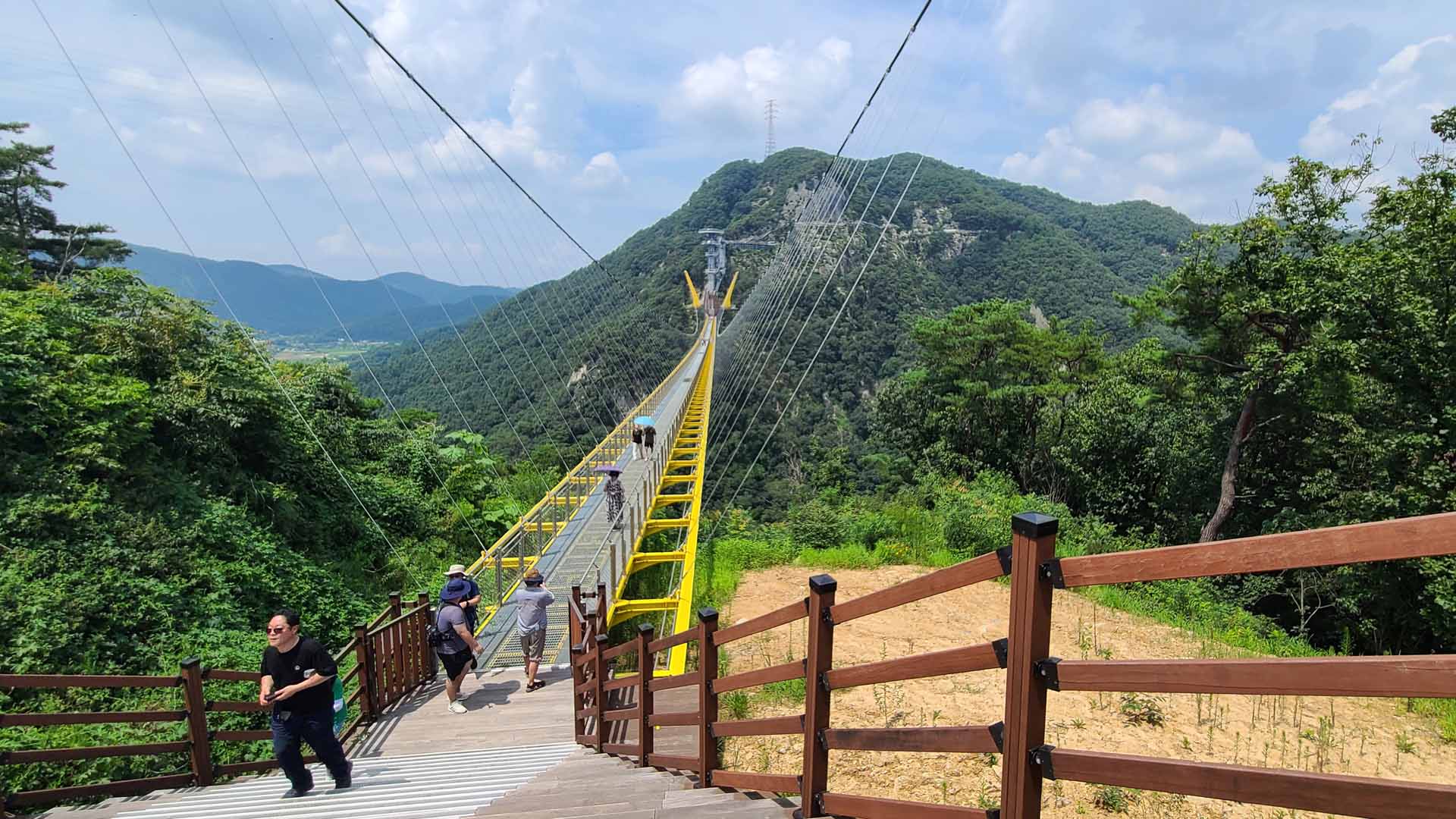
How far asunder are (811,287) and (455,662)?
46.2 m

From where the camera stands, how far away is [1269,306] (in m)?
10.5

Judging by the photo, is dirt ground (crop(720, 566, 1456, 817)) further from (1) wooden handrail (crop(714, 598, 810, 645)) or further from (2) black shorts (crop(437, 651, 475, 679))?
(2) black shorts (crop(437, 651, 475, 679))

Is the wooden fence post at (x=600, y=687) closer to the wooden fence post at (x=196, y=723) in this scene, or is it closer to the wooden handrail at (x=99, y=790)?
the wooden fence post at (x=196, y=723)

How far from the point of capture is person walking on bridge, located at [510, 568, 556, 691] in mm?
5340

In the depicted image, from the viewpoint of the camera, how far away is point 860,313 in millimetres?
50688

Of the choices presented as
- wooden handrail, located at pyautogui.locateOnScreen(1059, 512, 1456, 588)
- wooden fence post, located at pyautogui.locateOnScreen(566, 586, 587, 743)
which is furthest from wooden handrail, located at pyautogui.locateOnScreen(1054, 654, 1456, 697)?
wooden fence post, located at pyautogui.locateOnScreen(566, 586, 587, 743)

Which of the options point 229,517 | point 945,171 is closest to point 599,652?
point 229,517

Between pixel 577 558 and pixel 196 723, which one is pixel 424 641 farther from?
pixel 577 558

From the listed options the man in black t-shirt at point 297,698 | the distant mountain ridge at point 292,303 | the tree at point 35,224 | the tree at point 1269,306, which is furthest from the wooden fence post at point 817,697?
the distant mountain ridge at point 292,303

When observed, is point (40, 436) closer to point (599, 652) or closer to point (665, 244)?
point (599, 652)

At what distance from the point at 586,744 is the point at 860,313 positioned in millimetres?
48480

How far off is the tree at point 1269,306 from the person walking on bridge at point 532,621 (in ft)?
32.7

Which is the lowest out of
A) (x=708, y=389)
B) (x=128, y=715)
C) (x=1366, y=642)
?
(x=1366, y=642)

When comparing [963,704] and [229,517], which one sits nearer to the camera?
[963,704]
